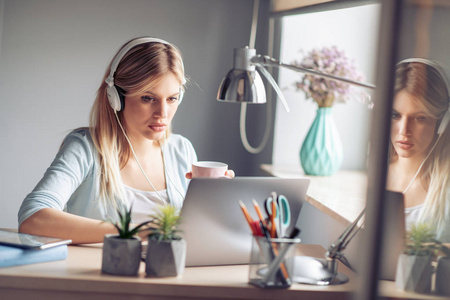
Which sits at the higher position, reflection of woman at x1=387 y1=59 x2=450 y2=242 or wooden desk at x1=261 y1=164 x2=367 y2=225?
reflection of woman at x1=387 y1=59 x2=450 y2=242

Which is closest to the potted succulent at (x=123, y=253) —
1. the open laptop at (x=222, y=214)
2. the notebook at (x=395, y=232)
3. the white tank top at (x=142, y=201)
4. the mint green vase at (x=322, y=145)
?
the open laptop at (x=222, y=214)

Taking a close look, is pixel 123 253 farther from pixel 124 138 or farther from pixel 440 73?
pixel 124 138

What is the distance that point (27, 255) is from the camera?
3.67 ft

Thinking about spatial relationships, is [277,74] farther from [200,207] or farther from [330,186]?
[200,207]

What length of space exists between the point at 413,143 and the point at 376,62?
0.38 metres

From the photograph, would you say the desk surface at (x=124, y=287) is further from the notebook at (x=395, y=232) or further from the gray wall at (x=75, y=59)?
the gray wall at (x=75, y=59)

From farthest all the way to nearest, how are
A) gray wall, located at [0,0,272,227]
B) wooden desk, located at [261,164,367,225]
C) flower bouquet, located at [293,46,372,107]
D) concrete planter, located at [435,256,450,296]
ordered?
gray wall, located at [0,0,272,227]
flower bouquet, located at [293,46,372,107]
wooden desk, located at [261,164,367,225]
concrete planter, located at [435,256,450,296]

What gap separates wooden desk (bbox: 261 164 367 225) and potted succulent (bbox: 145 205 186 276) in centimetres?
45

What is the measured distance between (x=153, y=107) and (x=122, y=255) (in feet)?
2.36

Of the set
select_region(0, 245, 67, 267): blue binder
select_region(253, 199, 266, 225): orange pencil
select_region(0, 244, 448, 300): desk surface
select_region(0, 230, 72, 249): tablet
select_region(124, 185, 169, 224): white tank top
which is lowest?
select_region(0, 244, 448, 300): desk surface

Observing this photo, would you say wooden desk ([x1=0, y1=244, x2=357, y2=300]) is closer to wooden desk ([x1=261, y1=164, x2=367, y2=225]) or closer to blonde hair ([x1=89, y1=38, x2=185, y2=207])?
wooden desk ([x1=261, y1=164, x2=367, y2=225])

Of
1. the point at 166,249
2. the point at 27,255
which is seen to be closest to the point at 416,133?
the point at 166,249

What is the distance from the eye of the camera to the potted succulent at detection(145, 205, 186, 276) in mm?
1071

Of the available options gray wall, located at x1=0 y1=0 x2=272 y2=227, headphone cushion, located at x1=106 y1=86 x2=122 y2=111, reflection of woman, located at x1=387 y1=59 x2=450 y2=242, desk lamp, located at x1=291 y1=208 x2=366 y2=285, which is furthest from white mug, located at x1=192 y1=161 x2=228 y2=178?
gray wall, located at x1=0 y1=0 x2=272 y2=227
